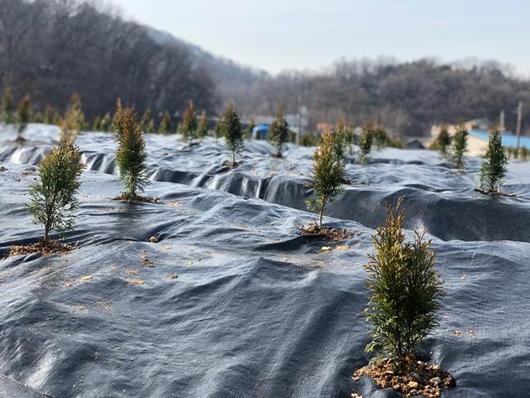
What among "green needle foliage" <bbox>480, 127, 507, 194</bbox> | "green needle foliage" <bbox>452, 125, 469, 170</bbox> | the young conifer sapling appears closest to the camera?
the young conifer sapling

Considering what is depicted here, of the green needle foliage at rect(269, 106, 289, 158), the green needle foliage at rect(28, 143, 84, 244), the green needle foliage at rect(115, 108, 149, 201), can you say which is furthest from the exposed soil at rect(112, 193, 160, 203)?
the green needle foliage at rect(269, 106, 289, 158)

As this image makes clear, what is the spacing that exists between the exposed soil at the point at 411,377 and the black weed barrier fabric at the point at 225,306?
0.27 ft

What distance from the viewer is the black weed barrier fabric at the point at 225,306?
3.82m

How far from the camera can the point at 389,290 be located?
382cm

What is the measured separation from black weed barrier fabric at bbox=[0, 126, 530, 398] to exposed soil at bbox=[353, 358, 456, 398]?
82 mm

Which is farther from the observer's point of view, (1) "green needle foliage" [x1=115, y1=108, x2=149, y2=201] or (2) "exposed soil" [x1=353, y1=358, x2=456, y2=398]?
(1) "green needle foliage" [x1=115, y1=108, x2=149, y2=201]

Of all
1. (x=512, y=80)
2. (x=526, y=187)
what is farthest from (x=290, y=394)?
(x=512, y=80)

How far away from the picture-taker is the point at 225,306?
191 inches

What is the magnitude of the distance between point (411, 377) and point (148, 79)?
69.4m

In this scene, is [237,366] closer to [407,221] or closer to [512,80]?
[407,221]

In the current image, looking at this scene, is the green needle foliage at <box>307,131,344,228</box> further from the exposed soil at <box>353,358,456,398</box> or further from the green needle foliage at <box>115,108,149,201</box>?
the exposed soil at <box>353,358,456,398</box>

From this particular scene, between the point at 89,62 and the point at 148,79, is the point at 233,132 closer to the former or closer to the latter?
the point at 89,62

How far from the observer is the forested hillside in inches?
2302

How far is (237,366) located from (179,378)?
42 centimetres
